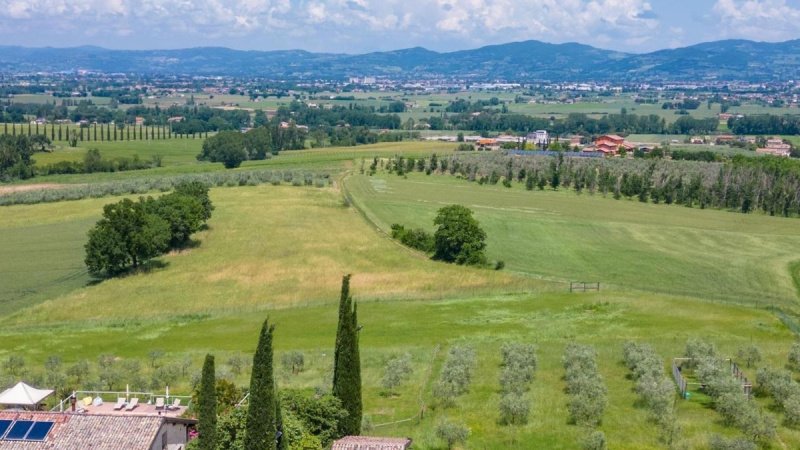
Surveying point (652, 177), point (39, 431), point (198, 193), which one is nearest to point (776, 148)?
point (652, 177)

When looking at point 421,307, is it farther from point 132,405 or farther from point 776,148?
point 776,148

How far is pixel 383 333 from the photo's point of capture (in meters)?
48.8

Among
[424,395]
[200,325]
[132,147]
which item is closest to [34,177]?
[132,147]

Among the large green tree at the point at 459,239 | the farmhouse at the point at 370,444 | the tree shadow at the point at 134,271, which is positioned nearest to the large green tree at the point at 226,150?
the tree shadow at the point at 134,271

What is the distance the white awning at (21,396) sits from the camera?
3134cm

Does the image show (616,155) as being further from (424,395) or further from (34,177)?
(424,395)

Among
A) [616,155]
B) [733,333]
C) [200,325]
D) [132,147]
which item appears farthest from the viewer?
[132,147]

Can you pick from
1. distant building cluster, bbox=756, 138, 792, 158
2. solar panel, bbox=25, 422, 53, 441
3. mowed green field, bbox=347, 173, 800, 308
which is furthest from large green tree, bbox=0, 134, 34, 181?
distant building cluster, bbox=756, 138, 792, 158

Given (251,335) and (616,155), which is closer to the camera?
(251,335)

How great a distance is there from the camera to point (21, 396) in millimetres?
31750

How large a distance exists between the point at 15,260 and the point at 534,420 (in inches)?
2040

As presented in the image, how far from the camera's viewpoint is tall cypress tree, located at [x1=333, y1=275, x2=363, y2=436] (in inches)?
1203

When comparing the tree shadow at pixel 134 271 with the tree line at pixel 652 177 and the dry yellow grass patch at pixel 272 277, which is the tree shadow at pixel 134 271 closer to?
the dry yellow grass patch at pixel 272 277

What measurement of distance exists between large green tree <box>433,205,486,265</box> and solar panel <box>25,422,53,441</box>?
44.7m
